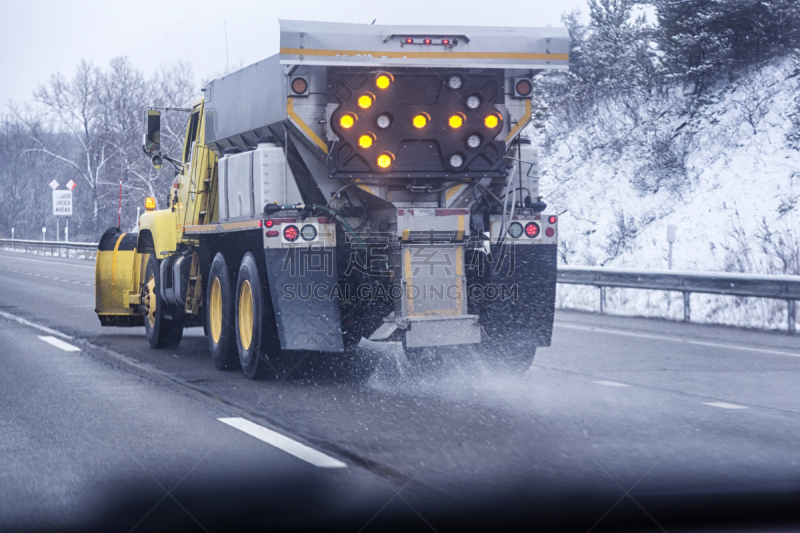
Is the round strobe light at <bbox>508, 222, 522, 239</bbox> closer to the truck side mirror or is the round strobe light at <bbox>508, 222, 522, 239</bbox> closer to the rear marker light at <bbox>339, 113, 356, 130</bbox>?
the rear marker light at <bbox>339, 113, 356, 130</bbox>

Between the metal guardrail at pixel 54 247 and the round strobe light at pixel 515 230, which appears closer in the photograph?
the round strobe light at pixel 515 230

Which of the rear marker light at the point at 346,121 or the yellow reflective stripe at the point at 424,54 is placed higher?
the yellow reflective stripe at the point at 424,54

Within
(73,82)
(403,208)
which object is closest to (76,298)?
(403,208)

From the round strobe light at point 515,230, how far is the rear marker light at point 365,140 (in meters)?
1.49

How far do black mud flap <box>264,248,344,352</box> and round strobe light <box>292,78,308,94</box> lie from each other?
1.33m

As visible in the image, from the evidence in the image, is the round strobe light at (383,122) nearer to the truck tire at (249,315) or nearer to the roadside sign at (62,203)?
the truck tire at (249,315)

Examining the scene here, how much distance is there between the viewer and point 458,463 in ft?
17.9

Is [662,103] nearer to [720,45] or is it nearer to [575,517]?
[720,45]


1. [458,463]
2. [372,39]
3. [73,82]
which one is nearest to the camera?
[458,463]

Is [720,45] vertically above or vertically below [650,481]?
above

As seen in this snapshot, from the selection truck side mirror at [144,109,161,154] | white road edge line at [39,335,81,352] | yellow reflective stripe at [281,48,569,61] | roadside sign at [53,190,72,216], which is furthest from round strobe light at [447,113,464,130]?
roadside sign at [53,190,72,216]

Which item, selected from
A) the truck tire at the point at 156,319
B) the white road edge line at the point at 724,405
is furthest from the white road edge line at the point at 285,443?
the truck tire at the point at 156,319

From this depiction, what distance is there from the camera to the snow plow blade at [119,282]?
12898 millimetres

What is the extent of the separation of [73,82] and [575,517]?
61.2 meters
